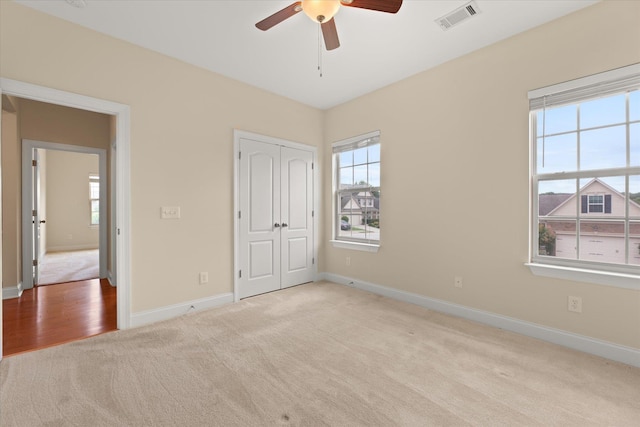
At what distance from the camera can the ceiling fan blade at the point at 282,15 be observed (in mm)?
1908

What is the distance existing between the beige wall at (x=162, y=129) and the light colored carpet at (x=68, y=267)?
3.02 meters

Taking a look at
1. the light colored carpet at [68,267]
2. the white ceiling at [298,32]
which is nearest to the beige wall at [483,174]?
the white ceiling at [298,32]

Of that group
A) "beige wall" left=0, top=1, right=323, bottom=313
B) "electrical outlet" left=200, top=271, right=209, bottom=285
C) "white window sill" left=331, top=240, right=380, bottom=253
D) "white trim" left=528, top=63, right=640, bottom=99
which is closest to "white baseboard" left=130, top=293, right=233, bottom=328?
"beige wall" left=0, top=1, right=323, bottom=313

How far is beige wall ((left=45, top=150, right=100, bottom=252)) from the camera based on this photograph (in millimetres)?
7586

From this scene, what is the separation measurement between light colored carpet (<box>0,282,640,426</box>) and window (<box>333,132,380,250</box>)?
1614mm

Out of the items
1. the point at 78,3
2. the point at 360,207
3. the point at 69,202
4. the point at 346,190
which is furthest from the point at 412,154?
the point at 69,202

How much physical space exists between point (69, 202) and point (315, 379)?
9195 millimetres

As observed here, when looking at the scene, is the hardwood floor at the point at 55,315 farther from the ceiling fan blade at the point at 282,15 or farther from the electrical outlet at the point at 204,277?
the ceiling fan blade at the point at 282,15

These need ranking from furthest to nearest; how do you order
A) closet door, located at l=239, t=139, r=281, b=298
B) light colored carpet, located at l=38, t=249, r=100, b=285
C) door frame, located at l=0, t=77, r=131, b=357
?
light colored carpet, located at l=38, t=249, r=100, b=285, closet door, located at l=239, t=139, r=281, b=298, door frame, located at l=0, t=77, r=131, b=357

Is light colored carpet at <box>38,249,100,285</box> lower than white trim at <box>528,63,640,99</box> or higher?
lower

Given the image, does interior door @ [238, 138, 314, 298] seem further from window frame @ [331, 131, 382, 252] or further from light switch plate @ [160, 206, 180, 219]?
light switch plate @ [160, 206, 180, 219]

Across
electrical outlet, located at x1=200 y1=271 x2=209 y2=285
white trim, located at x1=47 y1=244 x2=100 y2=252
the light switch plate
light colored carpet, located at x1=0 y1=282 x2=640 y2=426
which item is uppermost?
the light switch plate

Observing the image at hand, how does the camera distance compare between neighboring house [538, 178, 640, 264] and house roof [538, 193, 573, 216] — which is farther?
house roof [538, 193, 573, 216]

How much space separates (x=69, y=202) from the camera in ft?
25.7
